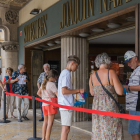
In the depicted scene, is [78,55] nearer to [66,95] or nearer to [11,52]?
[66,95]

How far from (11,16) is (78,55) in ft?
15.8

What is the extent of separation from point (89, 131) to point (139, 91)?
277cm

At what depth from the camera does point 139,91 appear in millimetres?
3287

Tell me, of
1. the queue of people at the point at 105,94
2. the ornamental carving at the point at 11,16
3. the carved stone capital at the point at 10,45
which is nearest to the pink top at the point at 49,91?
the queue of people at the point at 105,94

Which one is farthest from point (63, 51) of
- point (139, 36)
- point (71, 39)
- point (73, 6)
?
point (139, 36)

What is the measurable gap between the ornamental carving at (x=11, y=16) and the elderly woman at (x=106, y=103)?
25.7 feet

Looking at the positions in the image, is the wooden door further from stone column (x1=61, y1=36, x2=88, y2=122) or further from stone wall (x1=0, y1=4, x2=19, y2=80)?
stone column (x1=61, y1=36, x2=88, y2=122)

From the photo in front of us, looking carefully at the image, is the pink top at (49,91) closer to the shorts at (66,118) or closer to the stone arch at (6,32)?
the shorts at (66,118)

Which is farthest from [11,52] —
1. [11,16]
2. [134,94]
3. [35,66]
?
[134,94]

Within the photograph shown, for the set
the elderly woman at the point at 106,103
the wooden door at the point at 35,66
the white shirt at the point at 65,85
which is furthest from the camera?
the wooden door at the point at 35,66

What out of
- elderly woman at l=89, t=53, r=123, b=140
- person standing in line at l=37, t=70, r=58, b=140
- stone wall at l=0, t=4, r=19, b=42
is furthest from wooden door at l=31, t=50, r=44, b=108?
elderly woman at l=89, t=53, r=123, b=140

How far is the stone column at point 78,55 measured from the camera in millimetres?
6688

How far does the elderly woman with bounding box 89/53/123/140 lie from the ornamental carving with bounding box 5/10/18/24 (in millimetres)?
7818

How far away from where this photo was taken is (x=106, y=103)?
2961 millimetres
